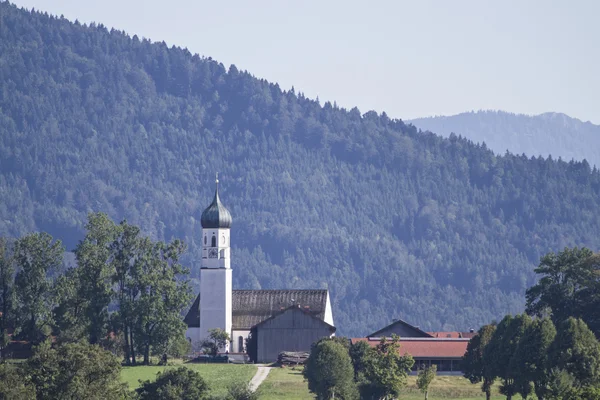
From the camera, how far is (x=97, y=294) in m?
123

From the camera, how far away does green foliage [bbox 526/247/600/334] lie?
117 metres

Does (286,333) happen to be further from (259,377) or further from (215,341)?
(259,377)

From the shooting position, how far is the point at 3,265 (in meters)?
123

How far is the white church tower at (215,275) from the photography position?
463 ft

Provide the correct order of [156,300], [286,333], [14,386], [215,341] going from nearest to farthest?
[14,386] < [156,300] < [286,333] < [215,341]

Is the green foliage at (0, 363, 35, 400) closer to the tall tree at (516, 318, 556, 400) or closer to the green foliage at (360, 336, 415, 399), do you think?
the green foliage at (360, 336, 415, 399)

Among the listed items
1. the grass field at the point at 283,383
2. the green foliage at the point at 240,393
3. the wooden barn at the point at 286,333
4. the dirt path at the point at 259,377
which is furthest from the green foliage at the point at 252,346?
the green foliage at the point at 240,393

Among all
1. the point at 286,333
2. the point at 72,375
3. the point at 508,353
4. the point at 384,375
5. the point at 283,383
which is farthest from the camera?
the point at 286,333

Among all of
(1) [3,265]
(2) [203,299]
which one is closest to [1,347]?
(1) [3,265]

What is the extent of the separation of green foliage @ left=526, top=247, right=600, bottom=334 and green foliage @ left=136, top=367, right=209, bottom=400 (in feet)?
124

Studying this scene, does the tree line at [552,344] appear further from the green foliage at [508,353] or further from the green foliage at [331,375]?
the green foliage at [331,375]

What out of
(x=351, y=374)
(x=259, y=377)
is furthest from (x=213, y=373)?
(x=351, y=374)

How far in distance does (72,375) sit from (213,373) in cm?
3532

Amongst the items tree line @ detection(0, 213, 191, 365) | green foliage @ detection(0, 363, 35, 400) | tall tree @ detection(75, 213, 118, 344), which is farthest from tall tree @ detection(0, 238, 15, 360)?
green foliage @ detection(0, 363, 35, 400)
